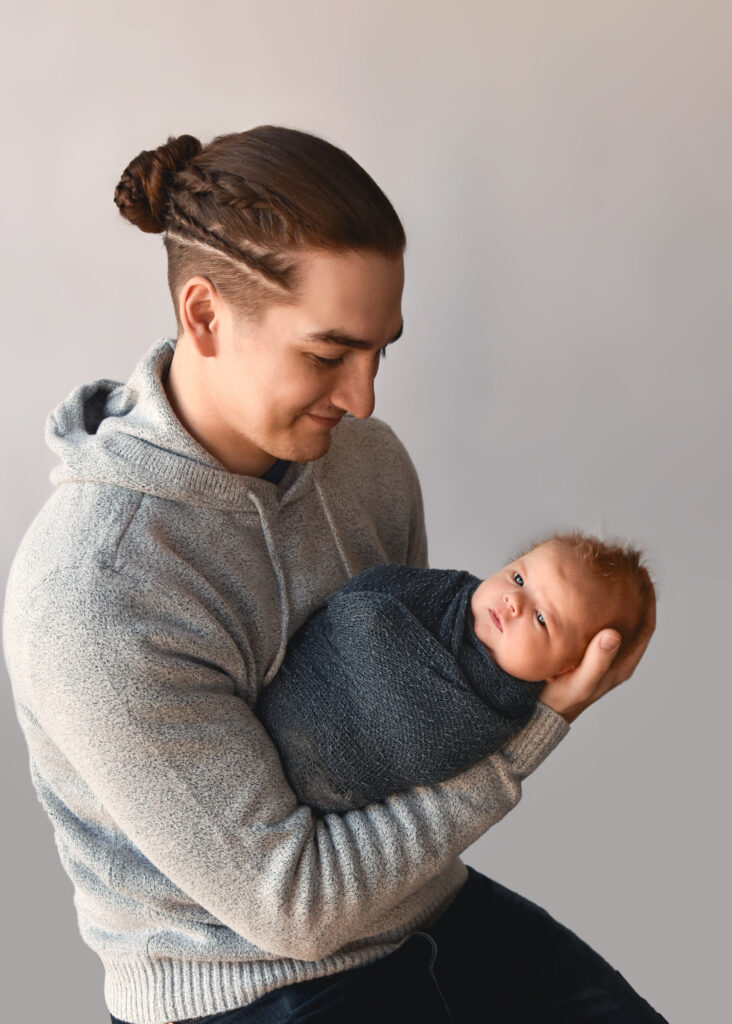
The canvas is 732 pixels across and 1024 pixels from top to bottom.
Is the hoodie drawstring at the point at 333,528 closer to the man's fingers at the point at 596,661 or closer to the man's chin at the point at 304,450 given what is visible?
the man's chin at the point at 304,450

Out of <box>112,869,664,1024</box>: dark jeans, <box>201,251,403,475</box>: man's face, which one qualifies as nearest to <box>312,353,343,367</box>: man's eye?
<box>201,251,403,475</box>: man's face

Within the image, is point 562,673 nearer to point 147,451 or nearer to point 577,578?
point 577,578

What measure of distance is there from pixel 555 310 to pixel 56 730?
120 centimetres

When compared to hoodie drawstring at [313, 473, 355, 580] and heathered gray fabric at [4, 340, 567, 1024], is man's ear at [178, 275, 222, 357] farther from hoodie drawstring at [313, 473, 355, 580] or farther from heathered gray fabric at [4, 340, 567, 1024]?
hoodie drawstring at [313, 473, 355, 580]

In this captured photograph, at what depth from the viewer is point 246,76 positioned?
1917mm

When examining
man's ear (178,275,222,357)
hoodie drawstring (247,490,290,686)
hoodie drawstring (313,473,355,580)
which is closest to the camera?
man's ear (178,275,222,357)

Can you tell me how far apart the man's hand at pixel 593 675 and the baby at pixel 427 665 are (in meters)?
0.02

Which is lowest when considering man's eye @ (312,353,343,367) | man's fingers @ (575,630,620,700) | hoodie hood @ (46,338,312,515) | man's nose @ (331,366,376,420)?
man's fingers @ (575,630,620,700)

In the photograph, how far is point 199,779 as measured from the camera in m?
1.31

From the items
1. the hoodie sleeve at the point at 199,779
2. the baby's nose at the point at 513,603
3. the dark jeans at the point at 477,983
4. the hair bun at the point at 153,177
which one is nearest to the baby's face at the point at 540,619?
the baby's nose at the point at 513,603

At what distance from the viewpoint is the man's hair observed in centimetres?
134

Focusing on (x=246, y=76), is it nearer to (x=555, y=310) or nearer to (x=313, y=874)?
(x=555, y=310)

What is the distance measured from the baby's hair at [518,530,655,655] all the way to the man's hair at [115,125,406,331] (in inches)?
17.3

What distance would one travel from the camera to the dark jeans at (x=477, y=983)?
1436 millimetres
